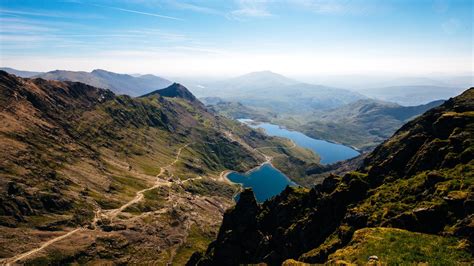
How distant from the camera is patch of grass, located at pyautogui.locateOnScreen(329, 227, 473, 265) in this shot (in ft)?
169

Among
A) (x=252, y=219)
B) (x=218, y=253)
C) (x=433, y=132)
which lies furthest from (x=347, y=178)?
(x=218, y=253)

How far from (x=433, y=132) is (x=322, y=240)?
54.7 m

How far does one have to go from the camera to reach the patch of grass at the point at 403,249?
169 feet

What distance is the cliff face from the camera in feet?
198

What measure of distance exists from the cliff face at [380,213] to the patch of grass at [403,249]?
162 millimetres

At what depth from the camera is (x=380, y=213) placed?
78938mm

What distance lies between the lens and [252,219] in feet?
443

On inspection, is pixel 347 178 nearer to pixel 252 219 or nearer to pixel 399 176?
pixel 399 176

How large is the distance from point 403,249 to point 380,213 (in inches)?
921

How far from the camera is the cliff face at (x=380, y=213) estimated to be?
60500 mm

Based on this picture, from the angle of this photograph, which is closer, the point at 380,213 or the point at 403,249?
the point at 403,249

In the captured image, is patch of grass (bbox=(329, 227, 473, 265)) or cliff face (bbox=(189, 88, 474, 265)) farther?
cliff face (bbox=(189, 88, 474, 265))

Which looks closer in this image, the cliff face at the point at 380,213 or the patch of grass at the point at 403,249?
the patch of grass at the point at 403,249

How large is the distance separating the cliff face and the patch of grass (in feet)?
0.53
